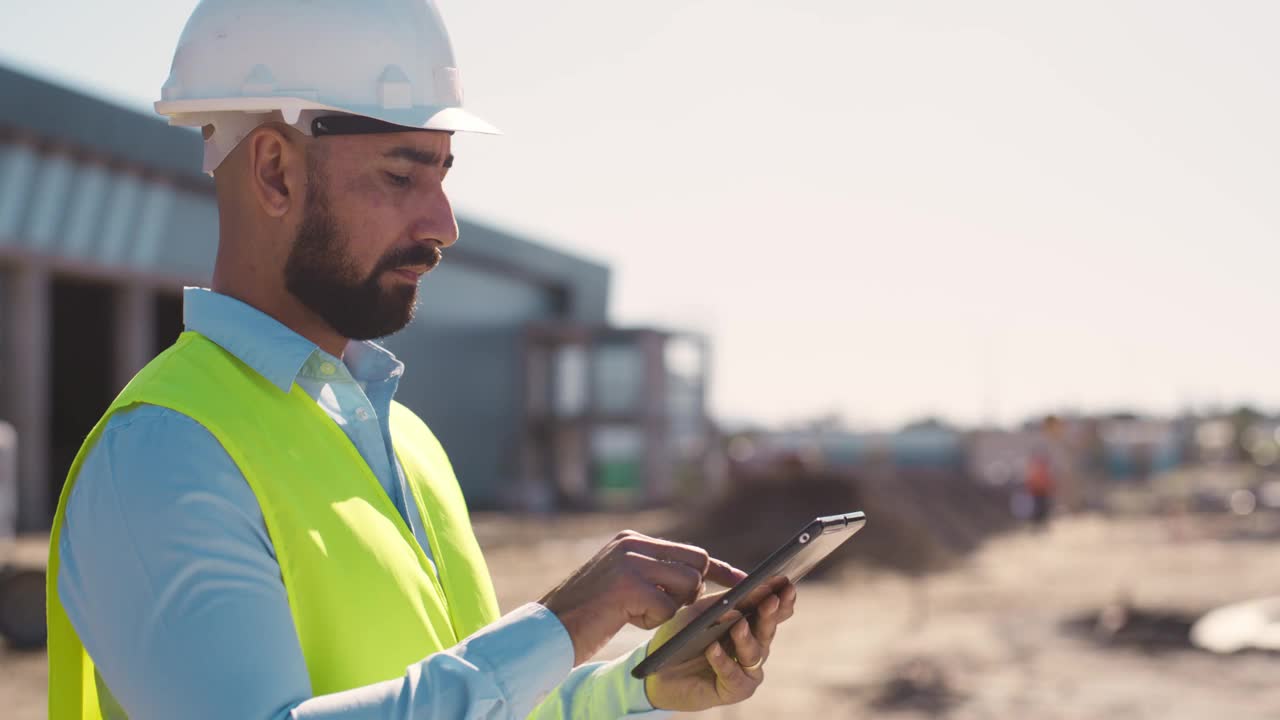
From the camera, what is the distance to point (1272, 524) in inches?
1204

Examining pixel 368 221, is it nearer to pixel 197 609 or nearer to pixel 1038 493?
pixel 197 609

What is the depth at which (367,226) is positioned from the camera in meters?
1.59

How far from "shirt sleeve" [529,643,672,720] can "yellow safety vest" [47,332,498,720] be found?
0.39 meters

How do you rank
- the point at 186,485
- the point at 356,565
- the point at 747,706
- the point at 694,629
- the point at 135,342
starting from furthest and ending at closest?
1. the point at 135,342
2. the point at 747,706
3. the point at 694,629
4. the point at 356,565
5. the point at 186,485

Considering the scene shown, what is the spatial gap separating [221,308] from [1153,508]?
3998 cm

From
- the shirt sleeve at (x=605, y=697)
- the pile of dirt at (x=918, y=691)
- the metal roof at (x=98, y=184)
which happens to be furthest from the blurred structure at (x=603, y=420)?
the shirt sleeve at (x=605, y=697)

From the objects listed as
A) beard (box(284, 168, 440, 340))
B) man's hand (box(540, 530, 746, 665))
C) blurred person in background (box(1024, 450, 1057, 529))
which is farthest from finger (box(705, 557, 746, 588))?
blurred person in background (box(1024, 450, 1057, 529))

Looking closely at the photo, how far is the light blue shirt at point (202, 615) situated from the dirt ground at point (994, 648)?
2.04 metres

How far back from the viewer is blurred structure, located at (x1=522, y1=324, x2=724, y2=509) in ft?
133

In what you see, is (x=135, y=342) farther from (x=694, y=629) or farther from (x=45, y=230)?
(x=694, y=629)

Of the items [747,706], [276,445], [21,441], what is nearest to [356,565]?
[276,445]

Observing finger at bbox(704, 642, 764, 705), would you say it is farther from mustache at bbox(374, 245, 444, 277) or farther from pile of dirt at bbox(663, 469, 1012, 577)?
pile of dirt at bbox(663, 469, 1012, 577)

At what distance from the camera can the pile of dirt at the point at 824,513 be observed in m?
20.5

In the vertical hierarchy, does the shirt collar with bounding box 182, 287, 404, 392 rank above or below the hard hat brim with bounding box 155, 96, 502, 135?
below
